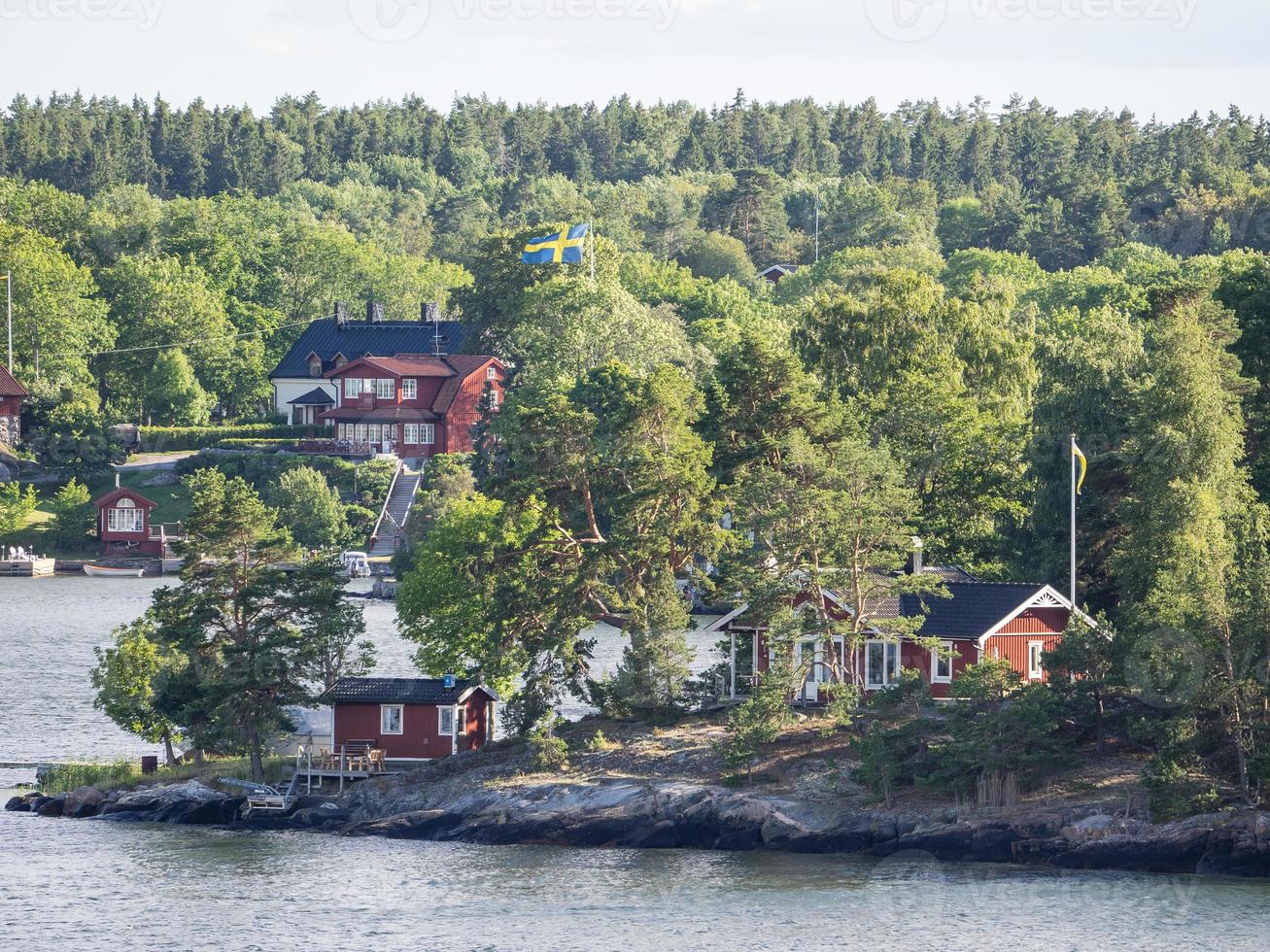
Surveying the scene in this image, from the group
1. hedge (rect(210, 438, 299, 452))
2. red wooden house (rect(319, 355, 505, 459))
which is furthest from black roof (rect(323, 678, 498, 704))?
hedge (rect(210, 438, 299, 452))

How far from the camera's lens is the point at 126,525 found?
108 meters

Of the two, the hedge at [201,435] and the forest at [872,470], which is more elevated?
the hedge at [201,435]

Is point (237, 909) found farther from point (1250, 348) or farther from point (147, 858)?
point (1250, 348)

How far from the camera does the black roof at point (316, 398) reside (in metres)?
124

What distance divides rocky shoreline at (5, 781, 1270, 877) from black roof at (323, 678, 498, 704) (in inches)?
86.3

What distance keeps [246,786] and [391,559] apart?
153ft

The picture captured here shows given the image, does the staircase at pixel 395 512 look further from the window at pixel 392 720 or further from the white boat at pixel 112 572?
the window at pixel 392 720

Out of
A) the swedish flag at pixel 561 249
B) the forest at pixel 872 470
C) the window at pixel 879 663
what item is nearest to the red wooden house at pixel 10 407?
the forest at pixel 872 470

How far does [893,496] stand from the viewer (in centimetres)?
5106

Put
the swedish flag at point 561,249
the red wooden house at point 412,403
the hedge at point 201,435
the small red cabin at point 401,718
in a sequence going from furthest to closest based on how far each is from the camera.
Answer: the hedge at point 201,435, the red wooden house at point 412,403, the swedish flag at point 561,249, the small red cabin at point 401,718

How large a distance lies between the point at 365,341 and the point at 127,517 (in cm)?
2537

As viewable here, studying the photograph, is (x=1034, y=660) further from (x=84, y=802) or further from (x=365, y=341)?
(x=365, y=341)

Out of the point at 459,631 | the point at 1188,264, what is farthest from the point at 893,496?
the point at 1188,264

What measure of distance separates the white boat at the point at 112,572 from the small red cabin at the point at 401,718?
56.5 metres
